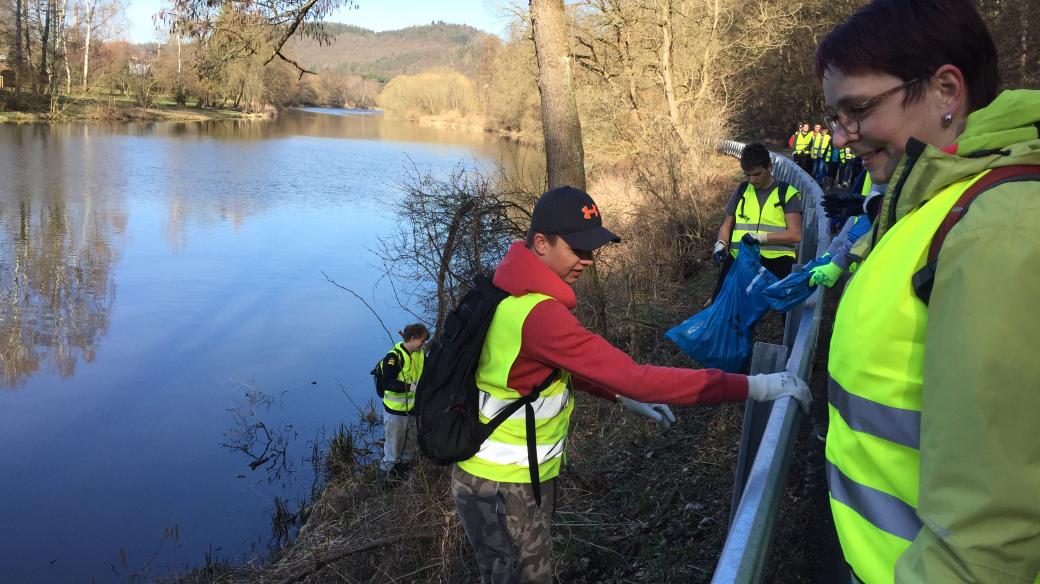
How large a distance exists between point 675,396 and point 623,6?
21.2 metres

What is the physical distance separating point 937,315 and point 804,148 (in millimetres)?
24431

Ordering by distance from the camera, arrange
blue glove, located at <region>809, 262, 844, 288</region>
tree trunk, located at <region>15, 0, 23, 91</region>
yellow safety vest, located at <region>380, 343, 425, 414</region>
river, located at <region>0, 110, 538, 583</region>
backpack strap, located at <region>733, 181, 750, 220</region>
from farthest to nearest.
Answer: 1. tree trunk, located at <region>15, 0, 23, 91</region>
2. river, located at <region>0, 110, 538, 583</region>
3. yellow safety vest, located at <region>380, 343, 425, 414</region>
4. backpack strap, located at <region>733, 181, 750, 220</region>
5. blue glove, located at <region>809, 262, 844, 288</region>

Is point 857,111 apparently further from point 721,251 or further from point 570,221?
point 721,251

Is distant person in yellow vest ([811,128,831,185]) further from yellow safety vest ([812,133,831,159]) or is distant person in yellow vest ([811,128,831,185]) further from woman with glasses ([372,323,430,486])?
woman with glasses ([372,323,430,486])

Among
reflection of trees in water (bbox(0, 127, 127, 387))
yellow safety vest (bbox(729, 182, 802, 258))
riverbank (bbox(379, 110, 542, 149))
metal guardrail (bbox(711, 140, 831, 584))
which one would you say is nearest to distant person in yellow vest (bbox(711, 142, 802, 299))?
yellow safety vest (bbox(729, 182, 802, 258))

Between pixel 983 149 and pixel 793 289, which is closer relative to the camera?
pixel 983 149

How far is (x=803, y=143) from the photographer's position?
23828 mm

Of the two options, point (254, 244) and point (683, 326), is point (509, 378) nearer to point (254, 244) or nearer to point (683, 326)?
point (683, 326)

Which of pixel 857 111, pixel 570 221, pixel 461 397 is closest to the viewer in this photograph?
pixel 857 111

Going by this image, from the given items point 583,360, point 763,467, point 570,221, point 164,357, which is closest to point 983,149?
point 763,467

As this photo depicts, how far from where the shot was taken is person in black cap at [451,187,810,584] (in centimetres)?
264

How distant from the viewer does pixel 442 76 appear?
10819 cm

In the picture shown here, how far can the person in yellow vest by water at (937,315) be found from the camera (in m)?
1.06

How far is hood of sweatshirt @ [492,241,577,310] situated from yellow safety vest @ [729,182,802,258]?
158 inches
